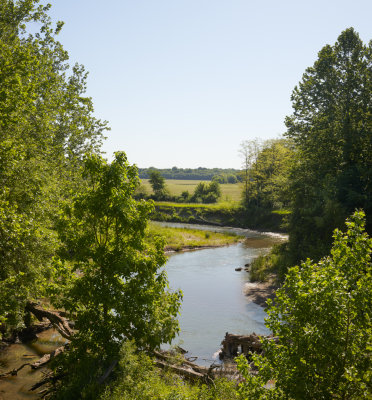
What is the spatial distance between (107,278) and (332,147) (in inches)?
1014

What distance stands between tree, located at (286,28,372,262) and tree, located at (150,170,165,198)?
72.1 meters

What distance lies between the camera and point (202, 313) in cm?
2545

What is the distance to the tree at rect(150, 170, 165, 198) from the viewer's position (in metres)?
103

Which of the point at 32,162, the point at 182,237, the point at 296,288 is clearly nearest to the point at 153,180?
the point at 182,237

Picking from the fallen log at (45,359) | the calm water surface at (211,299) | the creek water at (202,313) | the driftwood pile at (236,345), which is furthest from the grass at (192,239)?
the fallen log at (45,359)

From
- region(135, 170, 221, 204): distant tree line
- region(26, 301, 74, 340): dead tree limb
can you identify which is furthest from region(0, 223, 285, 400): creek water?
→ region(135, 170, 221, 204): distant tree line

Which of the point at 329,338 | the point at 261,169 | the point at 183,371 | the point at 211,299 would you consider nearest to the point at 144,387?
the point at 183,371

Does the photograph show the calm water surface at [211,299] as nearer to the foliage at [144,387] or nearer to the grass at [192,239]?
the grass at [192,239]

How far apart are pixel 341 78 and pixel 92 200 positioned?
26.4 metres

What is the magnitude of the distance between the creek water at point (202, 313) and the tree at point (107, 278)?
391cm

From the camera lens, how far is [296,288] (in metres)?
8.35

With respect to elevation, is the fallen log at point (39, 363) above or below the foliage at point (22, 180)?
below

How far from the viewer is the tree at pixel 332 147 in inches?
1099

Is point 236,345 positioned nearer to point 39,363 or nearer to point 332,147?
point 39,363
